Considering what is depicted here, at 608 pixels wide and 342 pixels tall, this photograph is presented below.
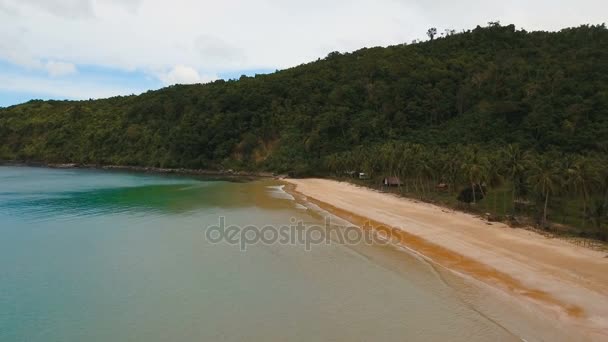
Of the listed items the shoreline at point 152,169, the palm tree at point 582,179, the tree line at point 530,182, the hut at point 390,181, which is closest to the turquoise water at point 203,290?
the tree line at point 530,182

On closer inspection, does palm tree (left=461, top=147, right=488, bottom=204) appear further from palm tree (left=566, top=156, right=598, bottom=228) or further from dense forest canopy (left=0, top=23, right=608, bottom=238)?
palm tree (left=566, top=156, right=598, bottom=228)

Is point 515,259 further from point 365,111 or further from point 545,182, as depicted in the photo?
point 365,111

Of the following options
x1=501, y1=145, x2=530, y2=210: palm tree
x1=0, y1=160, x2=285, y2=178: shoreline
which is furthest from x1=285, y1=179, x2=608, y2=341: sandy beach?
x1=0, y1=160, x2=285, y2=178: shoreline

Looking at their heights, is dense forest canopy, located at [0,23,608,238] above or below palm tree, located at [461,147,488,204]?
above

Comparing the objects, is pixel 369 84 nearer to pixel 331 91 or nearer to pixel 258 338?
pixel 331 91

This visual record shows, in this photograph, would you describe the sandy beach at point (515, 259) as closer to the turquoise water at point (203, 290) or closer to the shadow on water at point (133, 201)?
the turquoise water at point (203, 290)

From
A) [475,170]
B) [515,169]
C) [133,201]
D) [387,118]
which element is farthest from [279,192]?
[387,118]

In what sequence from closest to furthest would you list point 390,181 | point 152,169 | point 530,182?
point 530,182 → point 390,181 → point 152,169
